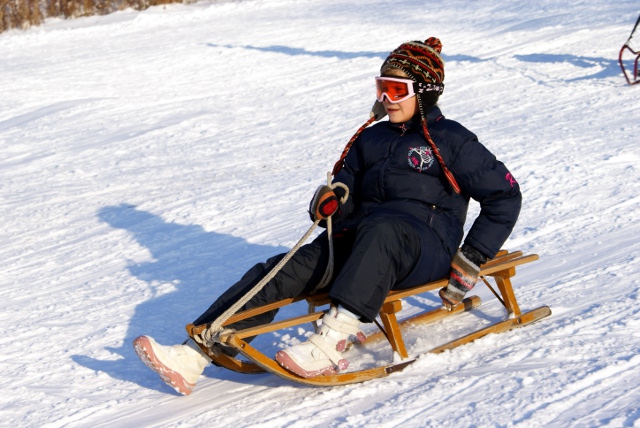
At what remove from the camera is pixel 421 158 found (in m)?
3.42

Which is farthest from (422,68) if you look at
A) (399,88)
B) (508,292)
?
(508,292)

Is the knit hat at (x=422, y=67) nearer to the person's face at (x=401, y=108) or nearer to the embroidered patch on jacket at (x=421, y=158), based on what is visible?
the person's face at (x=401, y=108)

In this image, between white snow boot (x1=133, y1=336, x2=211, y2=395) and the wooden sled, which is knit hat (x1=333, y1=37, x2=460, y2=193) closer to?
the wooden sled

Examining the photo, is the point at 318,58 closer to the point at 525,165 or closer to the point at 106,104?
the point at 106,104

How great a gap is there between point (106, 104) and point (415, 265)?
7522 millimetres

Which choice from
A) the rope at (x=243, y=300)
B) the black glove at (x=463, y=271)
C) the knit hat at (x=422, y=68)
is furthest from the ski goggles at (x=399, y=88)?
Result: the black glove at (x=463, y=271)

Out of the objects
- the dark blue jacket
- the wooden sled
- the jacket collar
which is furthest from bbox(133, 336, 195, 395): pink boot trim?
the jacket collar

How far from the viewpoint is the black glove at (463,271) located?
3.27m

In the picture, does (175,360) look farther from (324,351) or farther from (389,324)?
(389,324)

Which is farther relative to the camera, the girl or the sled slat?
the sled slat

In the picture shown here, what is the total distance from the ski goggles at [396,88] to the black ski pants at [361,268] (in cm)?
48

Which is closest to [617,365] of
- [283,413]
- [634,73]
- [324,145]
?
[283,413]

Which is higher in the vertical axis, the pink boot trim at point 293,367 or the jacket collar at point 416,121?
the jacket collar at point 416,121

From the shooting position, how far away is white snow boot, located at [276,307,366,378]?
2.99 m
